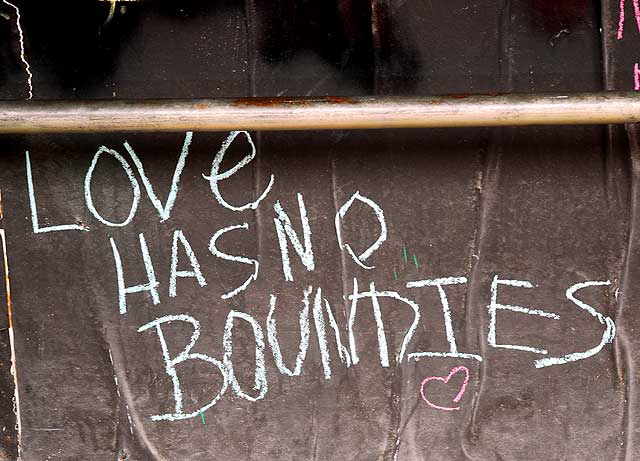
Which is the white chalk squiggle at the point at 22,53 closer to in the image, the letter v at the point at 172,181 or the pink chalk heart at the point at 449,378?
the letter v at the point at 172,181

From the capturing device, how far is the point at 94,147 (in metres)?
1.56

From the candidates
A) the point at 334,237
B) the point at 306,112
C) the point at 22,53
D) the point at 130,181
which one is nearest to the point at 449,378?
the point at 334,237

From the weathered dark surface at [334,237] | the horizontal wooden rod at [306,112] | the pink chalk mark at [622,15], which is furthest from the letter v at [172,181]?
the pink chalk mark at [622,15]

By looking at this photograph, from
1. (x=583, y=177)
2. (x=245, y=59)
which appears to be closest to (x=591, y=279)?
(x=583, y=177)

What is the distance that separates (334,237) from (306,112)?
36 centimetres

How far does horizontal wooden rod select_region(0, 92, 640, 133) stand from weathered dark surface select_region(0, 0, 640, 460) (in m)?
0.20

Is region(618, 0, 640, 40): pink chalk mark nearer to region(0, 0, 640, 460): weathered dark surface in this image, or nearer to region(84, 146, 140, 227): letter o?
region(0, 0, 640, 460): weathered dark surface

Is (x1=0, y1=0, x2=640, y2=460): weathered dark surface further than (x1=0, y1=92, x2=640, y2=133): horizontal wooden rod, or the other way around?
(x1=0, y1=0, x2=640, y2=460): weathered dark surface

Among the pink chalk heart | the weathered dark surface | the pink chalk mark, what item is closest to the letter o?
the weathered dark surface

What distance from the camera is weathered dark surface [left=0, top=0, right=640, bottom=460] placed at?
1540 mm

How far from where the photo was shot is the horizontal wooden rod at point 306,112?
4.40ft

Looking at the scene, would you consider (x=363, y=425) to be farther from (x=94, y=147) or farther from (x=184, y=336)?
(x=94, y=147)

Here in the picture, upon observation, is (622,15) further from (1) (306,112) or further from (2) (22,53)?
(2) (22,53)

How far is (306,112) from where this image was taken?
135 centimetres
